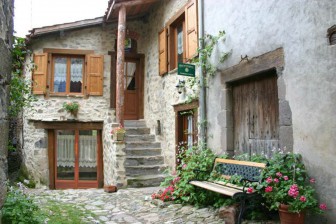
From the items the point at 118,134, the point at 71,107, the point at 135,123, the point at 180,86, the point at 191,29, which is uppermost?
the point at 191,29

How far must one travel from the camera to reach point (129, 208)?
5.14 metres

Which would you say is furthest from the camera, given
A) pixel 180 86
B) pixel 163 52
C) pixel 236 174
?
pixel 163 52

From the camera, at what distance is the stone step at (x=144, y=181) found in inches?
276

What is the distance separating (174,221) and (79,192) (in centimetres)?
331

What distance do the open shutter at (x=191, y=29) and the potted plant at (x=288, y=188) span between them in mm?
3349

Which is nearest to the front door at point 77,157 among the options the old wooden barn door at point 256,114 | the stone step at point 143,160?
the stone step at point 143,160

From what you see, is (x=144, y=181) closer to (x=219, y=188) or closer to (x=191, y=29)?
(x=219, y=188)

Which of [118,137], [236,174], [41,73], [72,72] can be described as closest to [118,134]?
[118,137]

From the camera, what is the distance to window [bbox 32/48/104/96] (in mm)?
9367

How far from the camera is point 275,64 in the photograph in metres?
4.18

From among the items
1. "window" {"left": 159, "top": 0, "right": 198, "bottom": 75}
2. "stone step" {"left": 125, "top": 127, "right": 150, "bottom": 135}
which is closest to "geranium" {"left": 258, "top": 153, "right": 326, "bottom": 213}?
"window" {"left": 159, "top": 0, "right": 198, "bottom": 75}

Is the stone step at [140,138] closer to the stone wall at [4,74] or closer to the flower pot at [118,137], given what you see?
the flower pot at [118,137]

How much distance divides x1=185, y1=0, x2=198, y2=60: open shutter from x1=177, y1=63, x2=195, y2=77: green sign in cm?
47

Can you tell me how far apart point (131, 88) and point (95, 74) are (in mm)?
1262
